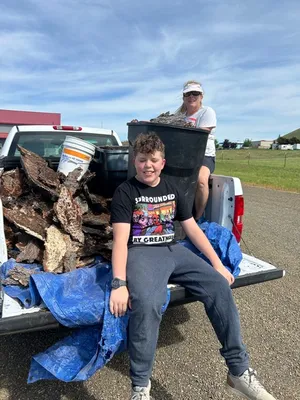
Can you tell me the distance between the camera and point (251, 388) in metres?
2.31

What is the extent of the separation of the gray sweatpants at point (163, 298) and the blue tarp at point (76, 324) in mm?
145

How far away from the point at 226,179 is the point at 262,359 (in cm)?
156

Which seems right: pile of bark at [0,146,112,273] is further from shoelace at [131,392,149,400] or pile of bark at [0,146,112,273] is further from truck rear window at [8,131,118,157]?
truck rear window at [8,131,118,157]

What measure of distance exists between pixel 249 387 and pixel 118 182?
2.07 meters

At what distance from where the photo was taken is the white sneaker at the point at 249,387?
7.52ft

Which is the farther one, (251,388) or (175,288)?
(175,288)

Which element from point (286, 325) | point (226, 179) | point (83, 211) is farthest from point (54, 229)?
point (286, 325)

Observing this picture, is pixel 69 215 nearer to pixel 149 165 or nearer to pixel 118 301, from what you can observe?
pixel 149 165

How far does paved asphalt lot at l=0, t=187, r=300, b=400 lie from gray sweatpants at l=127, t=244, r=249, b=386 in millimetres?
425

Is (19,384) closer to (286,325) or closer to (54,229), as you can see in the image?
(54,229)

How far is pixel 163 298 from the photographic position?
7.63 ft

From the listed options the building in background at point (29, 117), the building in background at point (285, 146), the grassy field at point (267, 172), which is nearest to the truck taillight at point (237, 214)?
the grassy field at point (267, 172)

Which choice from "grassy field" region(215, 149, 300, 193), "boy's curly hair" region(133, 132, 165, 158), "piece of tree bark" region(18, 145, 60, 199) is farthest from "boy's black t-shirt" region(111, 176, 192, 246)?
"grassy field" region(215, 149, 300, 193)

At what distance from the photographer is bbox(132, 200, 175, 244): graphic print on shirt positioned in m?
2.61
